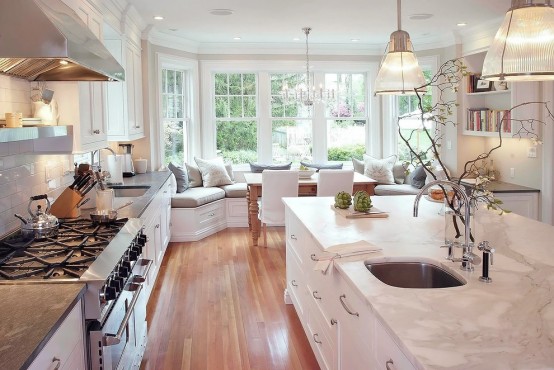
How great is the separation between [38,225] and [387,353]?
2066 millimetres

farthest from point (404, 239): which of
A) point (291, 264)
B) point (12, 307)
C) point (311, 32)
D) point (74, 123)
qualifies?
point (311, 32)

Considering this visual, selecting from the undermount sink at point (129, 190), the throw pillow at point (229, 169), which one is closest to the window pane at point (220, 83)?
the throw pillow at point (229, 169)

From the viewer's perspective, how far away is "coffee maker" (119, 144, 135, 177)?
19.6ft

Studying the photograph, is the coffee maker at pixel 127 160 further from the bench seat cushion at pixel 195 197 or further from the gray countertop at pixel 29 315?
the gray countertop at pixel 29 315

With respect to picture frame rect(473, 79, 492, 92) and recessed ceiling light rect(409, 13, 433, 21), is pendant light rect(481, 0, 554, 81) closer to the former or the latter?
recessed ceiling light rect(409, 13, 433, 21)

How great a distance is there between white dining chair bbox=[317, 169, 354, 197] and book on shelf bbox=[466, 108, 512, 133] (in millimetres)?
1815

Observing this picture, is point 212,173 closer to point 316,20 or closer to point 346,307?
point 316,20

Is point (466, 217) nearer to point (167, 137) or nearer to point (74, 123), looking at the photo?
point (74, 123)

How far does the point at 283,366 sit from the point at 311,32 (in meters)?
4.91

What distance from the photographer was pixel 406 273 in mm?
2355

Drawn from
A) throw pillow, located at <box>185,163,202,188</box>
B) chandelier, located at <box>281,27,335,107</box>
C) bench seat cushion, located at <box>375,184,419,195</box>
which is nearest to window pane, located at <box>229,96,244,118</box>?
chandelier, located at <box>281,27,335,107</box>

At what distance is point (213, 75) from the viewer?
318 inches

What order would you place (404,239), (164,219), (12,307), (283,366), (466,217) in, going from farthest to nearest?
(164,219)
(283,366)
(404,239)
(466,217)
(12,307)

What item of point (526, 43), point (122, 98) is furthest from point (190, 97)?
point (526, 43)
